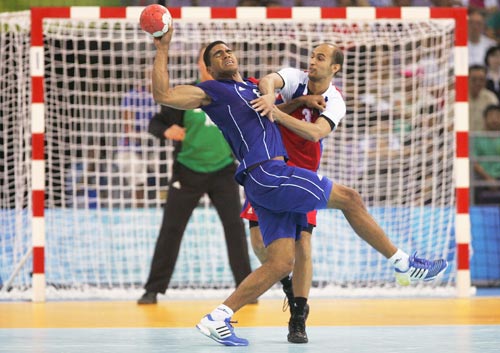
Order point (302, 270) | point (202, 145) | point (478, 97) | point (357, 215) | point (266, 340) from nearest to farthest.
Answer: point (357, 215), point (266, 340), point (302, 270), point (202, 145), point (478, 97)

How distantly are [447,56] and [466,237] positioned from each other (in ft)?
6.76

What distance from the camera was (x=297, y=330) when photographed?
7.45 m

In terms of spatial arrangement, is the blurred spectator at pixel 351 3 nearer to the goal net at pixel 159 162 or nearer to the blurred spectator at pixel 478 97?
the blurred spectator at pixel 478 97

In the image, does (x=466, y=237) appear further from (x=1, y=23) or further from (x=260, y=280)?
(x=1, y=23)

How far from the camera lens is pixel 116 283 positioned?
1180 cm

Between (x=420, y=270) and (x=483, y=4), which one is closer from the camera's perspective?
(x=420, y=270)

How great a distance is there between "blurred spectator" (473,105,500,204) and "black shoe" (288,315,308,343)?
5710 mm

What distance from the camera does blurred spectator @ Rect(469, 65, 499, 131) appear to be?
1388 centimetres

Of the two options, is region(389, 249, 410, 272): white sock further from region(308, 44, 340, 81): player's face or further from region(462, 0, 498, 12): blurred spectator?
region(462, 0, 498, 12): blurred spectator

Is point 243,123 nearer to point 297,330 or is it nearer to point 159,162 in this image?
point 297,330

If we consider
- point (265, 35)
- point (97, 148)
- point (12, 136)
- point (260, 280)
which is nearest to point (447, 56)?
point (265, 35)

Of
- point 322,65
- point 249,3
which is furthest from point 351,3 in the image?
point 322,65

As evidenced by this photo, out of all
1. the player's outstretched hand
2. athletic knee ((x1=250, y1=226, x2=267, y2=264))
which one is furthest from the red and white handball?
athletic knee ((x1=250, y1=226, x2=267, y2=264))

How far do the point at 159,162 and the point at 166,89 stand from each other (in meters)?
4.72
